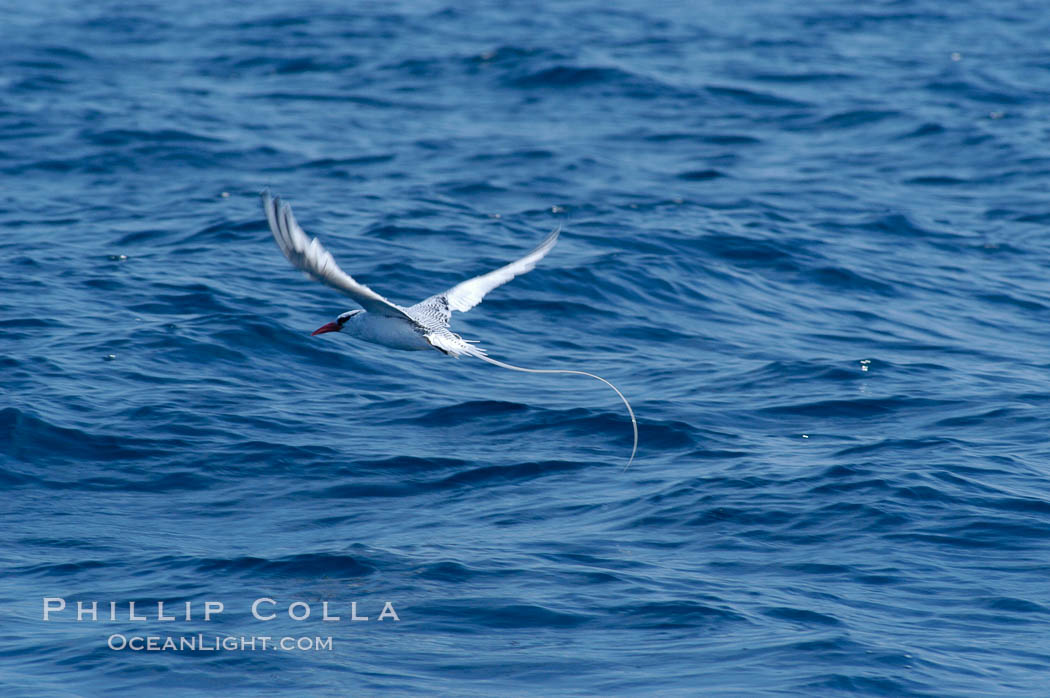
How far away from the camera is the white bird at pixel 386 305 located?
324 inches

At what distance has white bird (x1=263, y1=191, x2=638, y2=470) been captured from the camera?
324 inches

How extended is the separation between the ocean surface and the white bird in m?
1.46

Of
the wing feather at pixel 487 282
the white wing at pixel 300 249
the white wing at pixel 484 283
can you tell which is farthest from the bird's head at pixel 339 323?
the white wing at pixel 300 249

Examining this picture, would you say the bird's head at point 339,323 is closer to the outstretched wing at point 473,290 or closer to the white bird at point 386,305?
the white bird at point 386,305

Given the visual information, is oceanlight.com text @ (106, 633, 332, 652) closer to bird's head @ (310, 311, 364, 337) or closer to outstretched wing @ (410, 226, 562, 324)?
bird's head @ (310, 311, 364, 337)

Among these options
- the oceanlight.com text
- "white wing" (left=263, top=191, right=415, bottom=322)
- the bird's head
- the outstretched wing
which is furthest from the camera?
the outstretched wing

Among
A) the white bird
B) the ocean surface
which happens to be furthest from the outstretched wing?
the ocean surface

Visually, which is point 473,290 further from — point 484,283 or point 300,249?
point 300,249

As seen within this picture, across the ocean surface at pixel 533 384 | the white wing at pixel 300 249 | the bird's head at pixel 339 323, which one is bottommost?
the ocean surface at pixel 533 384

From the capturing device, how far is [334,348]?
45.9 ft

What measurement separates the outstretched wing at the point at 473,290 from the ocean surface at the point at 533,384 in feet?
4.88

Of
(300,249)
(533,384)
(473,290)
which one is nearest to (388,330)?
(473,290)

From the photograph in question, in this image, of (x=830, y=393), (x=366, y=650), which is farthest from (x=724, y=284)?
(x=366, y=650)

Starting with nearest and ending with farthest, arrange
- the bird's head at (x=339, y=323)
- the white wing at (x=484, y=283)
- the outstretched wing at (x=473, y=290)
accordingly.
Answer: the bird's head at (x=339, y=323) → the outstretched wing at (x=473, y=290) → the white wing at (x=484, y=283)
